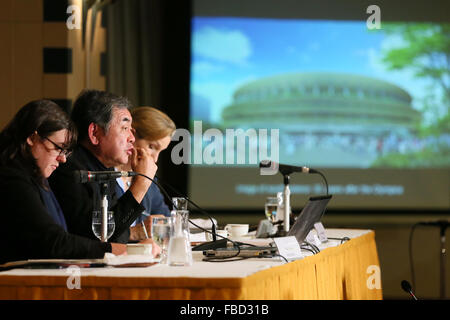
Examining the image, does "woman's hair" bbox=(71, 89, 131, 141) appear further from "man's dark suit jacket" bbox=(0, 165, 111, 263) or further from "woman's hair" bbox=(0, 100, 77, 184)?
"man's dark suit jacket" bbox=(0, 165, 111, 263)

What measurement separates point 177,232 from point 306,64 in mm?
4041

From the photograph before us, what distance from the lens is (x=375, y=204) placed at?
6.09 meters

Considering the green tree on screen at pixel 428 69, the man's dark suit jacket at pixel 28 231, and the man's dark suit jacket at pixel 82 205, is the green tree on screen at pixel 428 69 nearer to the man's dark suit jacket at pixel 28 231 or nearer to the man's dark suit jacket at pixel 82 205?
the man's dark suit jacket at pixel 82 205

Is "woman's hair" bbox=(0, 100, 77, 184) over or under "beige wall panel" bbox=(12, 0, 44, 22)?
under

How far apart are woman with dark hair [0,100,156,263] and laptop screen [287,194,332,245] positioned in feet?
2.13

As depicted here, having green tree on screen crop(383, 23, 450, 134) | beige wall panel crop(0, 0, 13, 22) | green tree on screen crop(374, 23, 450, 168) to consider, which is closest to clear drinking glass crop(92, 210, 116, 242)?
beige wall panel crop(0, 0, 13, 22)

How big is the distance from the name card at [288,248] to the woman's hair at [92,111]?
3.17ft

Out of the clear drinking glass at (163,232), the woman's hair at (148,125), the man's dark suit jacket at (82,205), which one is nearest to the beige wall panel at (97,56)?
the woman's hair at (148,125)

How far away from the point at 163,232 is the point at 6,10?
2.81 meters

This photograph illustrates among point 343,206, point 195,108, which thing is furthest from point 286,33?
point 343,206

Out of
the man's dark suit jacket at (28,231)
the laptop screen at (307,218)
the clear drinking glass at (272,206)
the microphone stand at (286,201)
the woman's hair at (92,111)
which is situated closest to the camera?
the man's dark suit jacket at (28,231)

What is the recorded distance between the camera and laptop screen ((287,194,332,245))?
107 inches

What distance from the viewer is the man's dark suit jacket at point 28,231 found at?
2338mm

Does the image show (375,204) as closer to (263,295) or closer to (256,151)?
(256,151)
